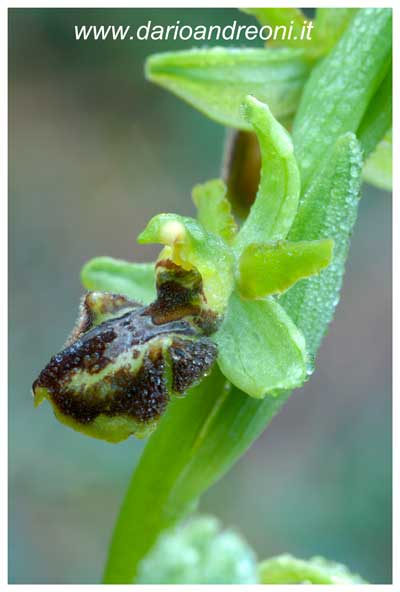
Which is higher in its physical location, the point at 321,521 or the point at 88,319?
the point at 321,521

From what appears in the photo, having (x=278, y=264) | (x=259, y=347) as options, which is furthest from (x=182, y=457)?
(x=278, y=264)

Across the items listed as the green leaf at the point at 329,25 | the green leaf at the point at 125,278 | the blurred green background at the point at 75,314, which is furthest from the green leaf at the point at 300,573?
the blurred green background at the point at 75,314

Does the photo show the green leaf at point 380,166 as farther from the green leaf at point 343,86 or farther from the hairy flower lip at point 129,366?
the hairy flower lip at point 129,366

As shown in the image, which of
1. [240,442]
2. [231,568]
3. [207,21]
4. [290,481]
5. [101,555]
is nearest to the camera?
[231,568]

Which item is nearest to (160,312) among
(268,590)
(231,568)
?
(231,568)

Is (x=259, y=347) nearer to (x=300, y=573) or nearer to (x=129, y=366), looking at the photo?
(x=129, y=366)
